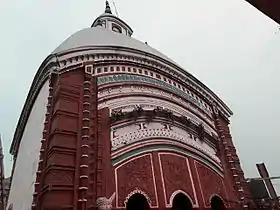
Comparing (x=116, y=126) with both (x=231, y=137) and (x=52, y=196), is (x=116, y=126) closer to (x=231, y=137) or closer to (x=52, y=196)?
(x=52, y=196)

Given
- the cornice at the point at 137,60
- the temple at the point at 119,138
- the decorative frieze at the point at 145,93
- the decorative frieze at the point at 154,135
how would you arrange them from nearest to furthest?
the temple at the point at 119,138
the decorative frieze at the point at 154,135
the decorative frieze at the point at 145,93
the cornice at the point at 137,60

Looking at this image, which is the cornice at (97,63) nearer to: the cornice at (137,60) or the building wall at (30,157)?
the cornice at (137,60)

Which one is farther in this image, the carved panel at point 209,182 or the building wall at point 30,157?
the carved panel at point 209,182

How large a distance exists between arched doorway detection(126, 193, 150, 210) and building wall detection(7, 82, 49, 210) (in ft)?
8.54

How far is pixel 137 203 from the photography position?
894 centimetres

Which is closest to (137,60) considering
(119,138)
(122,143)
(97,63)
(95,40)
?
(97,63)

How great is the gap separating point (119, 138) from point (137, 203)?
6.09ft

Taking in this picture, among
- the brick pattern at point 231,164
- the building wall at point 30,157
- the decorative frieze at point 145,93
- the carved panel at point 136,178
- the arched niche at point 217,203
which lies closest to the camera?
the carved panel at point 136,178

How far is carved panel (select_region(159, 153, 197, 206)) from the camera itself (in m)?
9.34

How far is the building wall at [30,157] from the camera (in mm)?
8922

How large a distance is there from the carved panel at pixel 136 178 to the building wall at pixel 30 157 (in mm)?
2295

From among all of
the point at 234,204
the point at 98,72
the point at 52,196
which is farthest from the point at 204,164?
the point at 52,196

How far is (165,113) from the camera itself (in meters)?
10.7

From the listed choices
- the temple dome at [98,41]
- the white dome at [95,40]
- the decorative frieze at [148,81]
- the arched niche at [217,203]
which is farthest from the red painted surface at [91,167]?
the white dome at [95,40]
